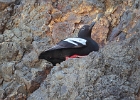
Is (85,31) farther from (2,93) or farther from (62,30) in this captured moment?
(2,93)

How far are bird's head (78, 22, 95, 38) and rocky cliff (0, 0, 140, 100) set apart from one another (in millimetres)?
270

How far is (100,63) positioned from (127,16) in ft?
5.59

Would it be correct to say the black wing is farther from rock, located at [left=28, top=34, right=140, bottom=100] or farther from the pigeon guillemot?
rock, located at [left=28, top=34, right=140, bottom=100]

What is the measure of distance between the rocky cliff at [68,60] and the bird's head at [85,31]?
0.27m

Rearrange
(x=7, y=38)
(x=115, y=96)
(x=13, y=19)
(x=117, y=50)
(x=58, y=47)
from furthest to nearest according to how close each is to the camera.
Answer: (x=13, y=19)
(x=7, y=38)
(x=58, y=47)
(x=117, y=50)
(x=115, y=96)

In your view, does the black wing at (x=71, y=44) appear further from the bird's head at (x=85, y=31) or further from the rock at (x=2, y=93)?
the rock at (x=2, y=93)

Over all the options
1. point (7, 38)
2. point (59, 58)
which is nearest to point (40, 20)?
point (7, 38)

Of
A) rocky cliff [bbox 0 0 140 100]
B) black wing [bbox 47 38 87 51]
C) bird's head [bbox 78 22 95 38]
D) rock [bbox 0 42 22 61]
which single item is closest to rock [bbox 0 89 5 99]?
rocky cliff [bbox 0 0 140 100]

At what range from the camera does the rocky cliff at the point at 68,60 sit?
3508mm

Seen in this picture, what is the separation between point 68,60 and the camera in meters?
3.98

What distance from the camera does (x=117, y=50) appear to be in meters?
3.85

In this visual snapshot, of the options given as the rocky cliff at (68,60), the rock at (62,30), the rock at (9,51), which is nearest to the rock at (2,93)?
the rocky cliff at (68,60)

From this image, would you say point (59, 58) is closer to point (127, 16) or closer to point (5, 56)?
point (5, 56)

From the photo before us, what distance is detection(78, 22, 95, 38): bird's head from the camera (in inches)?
199
